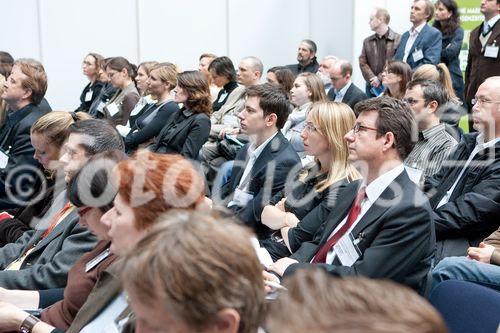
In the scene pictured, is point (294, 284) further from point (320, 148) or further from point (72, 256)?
point (320, 148)

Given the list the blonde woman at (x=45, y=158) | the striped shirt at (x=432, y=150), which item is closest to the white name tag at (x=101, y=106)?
the blonde woman at (x=45, y=158)

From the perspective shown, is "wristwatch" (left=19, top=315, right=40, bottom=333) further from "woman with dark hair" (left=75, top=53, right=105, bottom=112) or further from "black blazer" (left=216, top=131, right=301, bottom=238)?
"woman with dark hair" (left=75, top=53, right=105, bottom=112)

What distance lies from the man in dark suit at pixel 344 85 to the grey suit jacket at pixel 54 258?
4067 mm

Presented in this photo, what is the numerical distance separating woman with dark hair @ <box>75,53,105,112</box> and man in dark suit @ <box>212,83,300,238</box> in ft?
14.5

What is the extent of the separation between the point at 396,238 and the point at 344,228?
0.32m

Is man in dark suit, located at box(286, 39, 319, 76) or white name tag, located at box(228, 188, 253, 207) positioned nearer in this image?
white name tag, located at box(228, 188, 253, 207)

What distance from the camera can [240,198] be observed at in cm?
370

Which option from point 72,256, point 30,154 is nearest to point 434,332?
point 72,256

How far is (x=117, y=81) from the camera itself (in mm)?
7629

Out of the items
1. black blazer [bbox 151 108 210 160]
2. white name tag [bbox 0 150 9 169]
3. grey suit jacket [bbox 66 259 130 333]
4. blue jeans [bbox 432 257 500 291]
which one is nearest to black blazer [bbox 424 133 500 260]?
blue jeans [bbox 432 257 500 291]

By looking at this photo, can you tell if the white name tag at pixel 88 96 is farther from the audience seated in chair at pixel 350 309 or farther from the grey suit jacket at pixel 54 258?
the audience seated in chair at pixel 350 309

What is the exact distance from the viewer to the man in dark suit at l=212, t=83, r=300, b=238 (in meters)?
3.57

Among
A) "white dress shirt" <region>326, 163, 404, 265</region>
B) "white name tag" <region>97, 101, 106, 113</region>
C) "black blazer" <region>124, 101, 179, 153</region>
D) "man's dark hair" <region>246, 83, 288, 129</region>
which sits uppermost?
"man's dark hair" <region>246, 83, 288, 129</region>

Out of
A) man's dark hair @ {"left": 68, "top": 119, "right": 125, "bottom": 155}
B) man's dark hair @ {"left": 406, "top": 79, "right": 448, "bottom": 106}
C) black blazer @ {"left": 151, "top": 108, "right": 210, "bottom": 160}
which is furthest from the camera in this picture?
black blazer @ {"left": 151, "top": 108, "right": 210, "bottom": 160}
